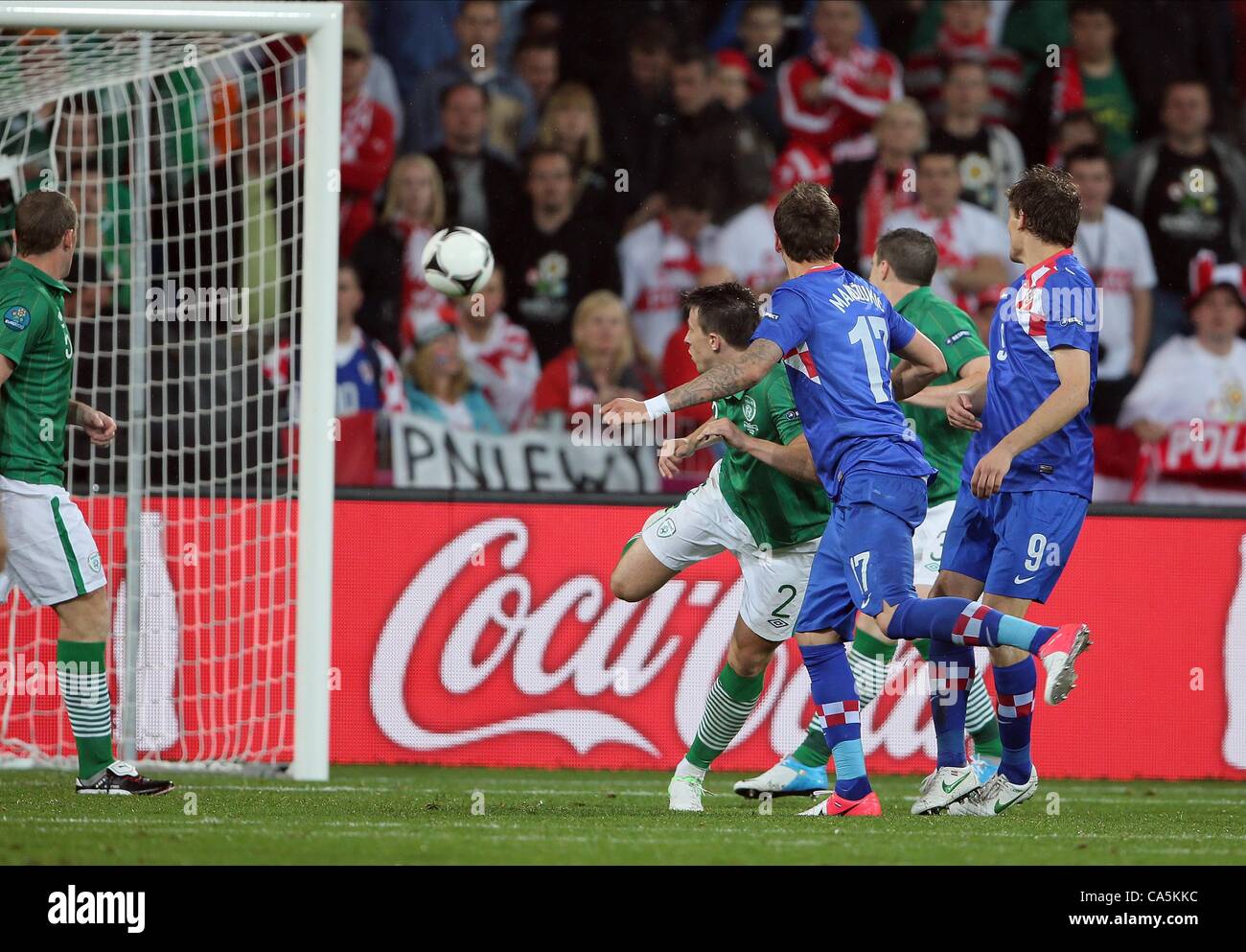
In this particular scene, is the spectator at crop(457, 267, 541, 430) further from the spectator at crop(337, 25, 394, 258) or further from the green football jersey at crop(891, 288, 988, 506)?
the green football jersey at crop(891, 288, 988, 506)

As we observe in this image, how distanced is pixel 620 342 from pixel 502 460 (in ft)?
3.38

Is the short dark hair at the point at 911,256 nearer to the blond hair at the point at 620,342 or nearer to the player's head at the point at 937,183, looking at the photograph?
the blond hair at the point at 620,342

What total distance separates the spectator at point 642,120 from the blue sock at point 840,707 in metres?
5.62

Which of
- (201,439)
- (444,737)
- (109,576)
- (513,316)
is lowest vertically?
(444,737)

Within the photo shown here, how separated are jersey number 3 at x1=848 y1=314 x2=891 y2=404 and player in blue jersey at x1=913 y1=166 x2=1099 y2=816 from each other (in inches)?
16.7

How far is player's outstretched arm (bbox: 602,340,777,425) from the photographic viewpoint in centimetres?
523

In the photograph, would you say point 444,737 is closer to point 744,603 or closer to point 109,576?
point 109,576

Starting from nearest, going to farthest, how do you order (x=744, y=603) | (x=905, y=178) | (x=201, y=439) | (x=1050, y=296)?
(x=1050, y=296) → (x=744, y=603) → (x=201, y=439) → (x=905, y=178)

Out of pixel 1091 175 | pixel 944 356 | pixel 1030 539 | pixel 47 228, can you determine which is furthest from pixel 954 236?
pixel 47 228

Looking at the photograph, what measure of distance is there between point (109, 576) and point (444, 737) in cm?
175

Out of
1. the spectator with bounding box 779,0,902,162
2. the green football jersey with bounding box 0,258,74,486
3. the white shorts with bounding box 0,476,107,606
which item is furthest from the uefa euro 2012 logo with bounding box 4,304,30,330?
the spectator with bounding box 779,0,902,162

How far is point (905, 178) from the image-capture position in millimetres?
10828

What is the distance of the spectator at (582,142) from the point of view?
10.8 m
